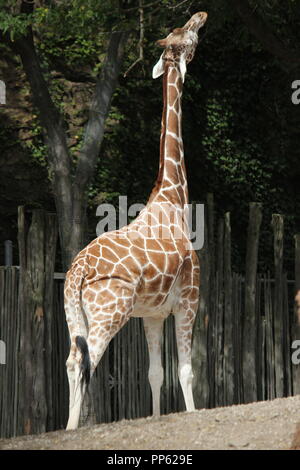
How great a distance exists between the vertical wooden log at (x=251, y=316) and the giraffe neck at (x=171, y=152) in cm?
162

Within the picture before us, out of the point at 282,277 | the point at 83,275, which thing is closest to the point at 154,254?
the point at 83,275

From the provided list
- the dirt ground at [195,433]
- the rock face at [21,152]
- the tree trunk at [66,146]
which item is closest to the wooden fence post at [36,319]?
the tree trunk at [66,146]

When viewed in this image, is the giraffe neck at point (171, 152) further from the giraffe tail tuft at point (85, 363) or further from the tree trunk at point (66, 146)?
the giraffe tail tuft at point (85, 363)

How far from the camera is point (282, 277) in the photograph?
30.5ft

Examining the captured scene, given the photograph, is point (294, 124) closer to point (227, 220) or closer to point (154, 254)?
point (227, 220)

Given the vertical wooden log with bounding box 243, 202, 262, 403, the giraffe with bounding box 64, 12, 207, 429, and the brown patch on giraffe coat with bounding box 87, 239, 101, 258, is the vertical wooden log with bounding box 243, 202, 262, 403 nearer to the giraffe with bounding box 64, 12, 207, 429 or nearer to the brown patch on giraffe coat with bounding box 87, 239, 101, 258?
the giraffe with bounding box 64, 12, 207, 429

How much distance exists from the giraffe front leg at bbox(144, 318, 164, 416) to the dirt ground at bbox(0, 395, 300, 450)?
1248mm

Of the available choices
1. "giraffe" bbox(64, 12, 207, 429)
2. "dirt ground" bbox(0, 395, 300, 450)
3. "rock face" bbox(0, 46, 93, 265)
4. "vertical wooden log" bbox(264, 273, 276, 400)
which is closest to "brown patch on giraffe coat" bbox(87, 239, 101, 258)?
"giraffe" bbox(64, 12, 207, 429)

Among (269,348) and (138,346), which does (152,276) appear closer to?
(138,346)

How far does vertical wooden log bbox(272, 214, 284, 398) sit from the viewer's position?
364 inches

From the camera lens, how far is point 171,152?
752 cm

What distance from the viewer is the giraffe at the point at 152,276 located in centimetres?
643

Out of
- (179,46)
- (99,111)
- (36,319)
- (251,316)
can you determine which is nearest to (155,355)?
(36,319)

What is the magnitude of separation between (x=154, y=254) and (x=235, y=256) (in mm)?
4354
